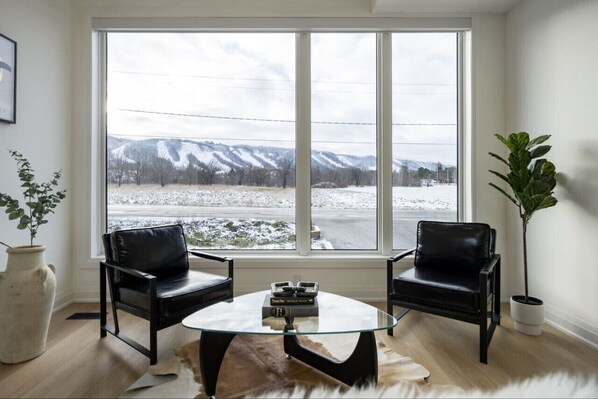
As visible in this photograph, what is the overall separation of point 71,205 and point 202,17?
7.58ft

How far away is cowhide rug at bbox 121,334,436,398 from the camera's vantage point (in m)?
1.80

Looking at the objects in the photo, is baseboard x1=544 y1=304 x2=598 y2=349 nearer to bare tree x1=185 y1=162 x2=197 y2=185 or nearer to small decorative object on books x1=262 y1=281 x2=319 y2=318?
small decorative object on books x1=262 y1=281 x2=319 y2=318

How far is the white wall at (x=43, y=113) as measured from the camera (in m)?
2.51

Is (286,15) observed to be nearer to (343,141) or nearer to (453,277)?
(343,141)

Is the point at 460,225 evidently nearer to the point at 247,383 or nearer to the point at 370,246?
the point at 370,246

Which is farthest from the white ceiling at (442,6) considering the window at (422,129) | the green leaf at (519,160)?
the green leaf at (519,160)

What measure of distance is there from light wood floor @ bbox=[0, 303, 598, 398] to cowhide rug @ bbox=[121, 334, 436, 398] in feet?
0.40

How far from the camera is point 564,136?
8.53 ft

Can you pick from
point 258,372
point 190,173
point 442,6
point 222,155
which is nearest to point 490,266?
point 258,372

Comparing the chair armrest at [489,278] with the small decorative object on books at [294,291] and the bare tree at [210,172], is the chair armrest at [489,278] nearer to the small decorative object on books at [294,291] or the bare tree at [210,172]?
the small decorative object on books at [294,291]

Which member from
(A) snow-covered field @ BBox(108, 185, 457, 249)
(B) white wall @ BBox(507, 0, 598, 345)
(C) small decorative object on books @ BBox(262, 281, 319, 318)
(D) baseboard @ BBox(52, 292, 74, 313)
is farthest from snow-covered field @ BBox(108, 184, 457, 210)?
(C) small decorative object on books @ BBox(262, 281, 319, 318)

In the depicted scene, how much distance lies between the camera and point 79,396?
5.83 feet

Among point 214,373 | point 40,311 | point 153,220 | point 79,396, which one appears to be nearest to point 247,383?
point 214,373

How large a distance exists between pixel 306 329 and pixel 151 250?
157 cm
